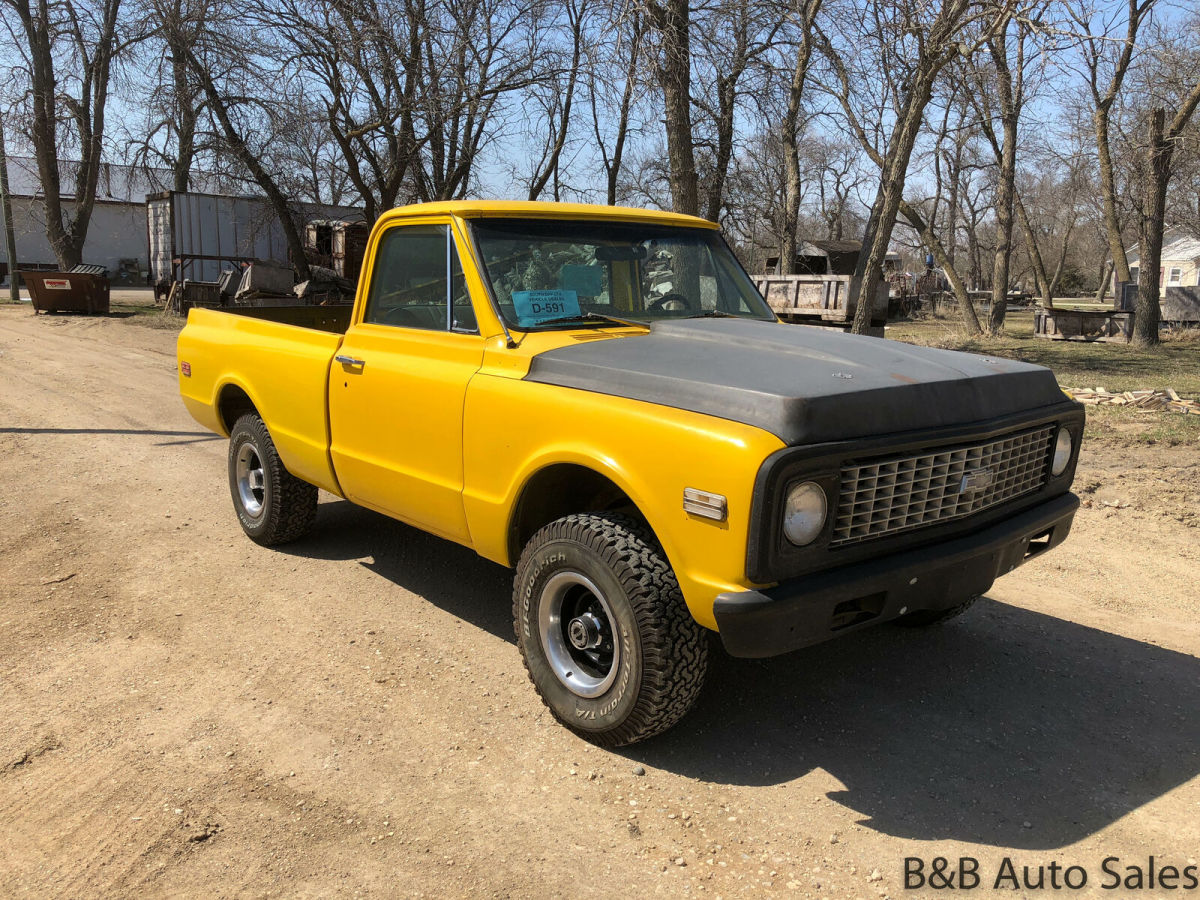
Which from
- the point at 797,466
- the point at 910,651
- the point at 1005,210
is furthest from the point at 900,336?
the point at 797,466

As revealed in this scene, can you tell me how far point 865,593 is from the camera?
295 cm

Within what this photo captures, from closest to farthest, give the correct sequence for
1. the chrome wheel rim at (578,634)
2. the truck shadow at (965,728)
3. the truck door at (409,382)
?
the truck shadow at (965,728) < the chrome wheel rim at (578,634) < the truck door at (409,382)

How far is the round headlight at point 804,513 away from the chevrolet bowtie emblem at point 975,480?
0.73 metres

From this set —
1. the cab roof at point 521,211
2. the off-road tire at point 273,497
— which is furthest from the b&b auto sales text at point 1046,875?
the off-road tire at point 273,497

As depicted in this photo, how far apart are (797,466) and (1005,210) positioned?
21.8m

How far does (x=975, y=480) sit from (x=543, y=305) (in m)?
1.88

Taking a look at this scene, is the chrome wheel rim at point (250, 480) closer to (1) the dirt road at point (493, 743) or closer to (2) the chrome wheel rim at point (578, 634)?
(1) the dirt road at point (493, 743)

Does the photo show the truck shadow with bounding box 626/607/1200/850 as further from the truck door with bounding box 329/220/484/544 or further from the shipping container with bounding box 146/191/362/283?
the shipping container with bounding box 146/191/362/283

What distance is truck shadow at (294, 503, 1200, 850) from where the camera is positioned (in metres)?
3.06

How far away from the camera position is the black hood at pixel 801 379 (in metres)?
2.89

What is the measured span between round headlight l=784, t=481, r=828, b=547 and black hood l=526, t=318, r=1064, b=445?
16cm

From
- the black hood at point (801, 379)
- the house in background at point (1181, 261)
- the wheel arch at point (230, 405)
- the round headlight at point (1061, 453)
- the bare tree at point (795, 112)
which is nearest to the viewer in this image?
the black hood at point (801, 379)

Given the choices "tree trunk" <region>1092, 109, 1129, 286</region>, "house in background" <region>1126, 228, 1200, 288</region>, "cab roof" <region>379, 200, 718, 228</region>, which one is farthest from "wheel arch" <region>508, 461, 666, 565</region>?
"house in background" <region>1126, 228, 1200, 288</region>

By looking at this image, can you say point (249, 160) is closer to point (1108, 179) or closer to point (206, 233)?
point (206, 233)
